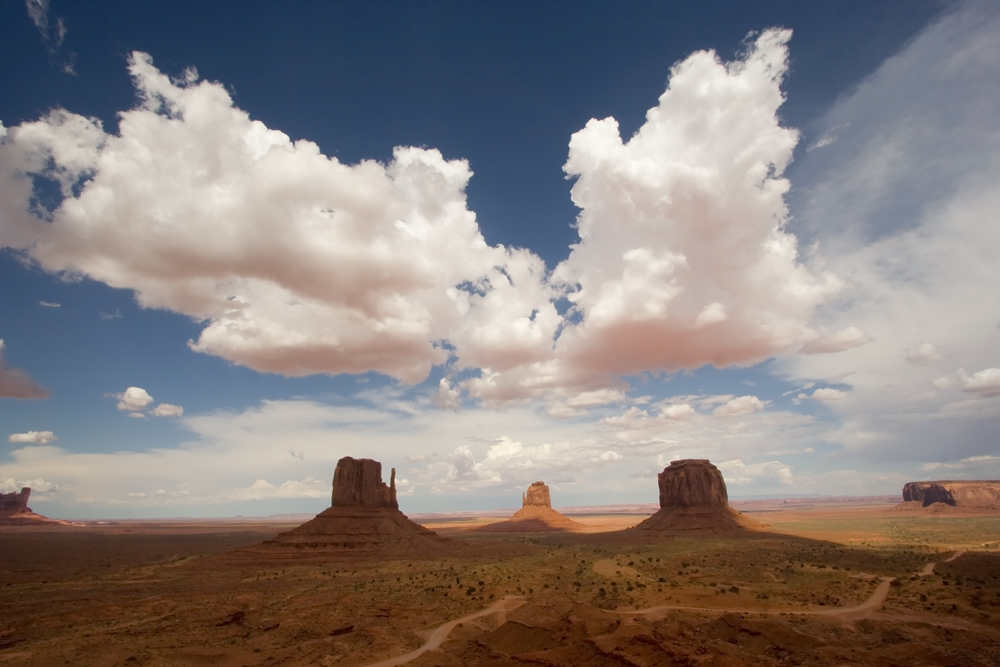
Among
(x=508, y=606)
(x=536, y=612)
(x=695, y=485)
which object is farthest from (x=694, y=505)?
(x=536, y=612)

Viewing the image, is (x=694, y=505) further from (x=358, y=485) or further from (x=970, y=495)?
(x=970, y=495)

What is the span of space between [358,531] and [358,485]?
11.7 metres

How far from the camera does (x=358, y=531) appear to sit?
8794 cm

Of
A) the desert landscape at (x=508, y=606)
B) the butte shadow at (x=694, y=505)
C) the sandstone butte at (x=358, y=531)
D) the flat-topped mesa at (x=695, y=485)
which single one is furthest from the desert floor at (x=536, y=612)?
the flat-topped mesa at (x=695, y=485)

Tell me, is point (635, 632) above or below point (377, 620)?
above

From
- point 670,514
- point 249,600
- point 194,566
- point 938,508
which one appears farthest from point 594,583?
point 938,508

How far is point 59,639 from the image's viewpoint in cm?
3875

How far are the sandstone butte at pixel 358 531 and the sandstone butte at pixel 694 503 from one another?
51.1m

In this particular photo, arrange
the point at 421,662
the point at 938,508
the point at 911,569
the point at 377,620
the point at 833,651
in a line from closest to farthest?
the point at 833,651
the point at 421,662
the point at 377,620
the point at 911,569
the point at 938,508

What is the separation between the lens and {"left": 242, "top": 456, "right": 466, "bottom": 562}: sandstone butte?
81.2 meters

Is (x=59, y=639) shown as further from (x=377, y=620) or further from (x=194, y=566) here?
(x=194, y=566)

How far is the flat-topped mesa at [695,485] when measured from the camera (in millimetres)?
116438

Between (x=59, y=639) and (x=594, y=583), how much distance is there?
48101 millimetres

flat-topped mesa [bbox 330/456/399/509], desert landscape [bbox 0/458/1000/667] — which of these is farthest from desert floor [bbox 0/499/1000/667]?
flat-topped mesa [bbox 330/456/399/509]
